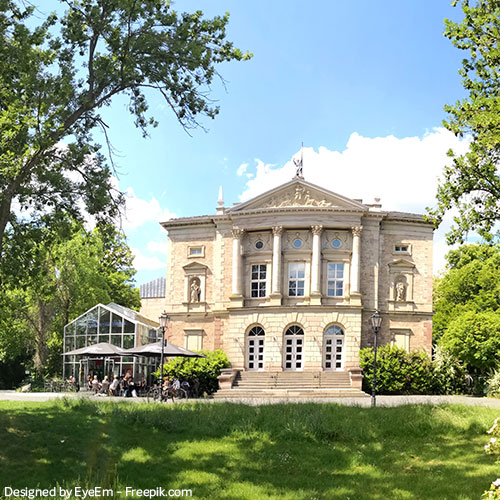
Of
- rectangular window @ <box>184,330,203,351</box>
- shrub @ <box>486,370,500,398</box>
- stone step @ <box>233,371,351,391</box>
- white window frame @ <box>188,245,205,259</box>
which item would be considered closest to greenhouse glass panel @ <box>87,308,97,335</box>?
rectangular window @ <box>184,330,203,351</box>

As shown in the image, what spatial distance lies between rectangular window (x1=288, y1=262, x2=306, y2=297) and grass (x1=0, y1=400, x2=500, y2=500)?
2300 centimetres

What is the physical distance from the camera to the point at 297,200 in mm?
42469

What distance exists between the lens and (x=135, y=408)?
19.4 m

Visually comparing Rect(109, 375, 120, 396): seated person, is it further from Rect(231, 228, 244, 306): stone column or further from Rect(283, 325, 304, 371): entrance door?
Rect(283, 325, 304, 371): entrance door

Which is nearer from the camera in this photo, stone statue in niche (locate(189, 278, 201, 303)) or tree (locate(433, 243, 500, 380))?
tree (locate(433, 243, 500, 380))

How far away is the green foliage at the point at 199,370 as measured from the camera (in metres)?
38.8

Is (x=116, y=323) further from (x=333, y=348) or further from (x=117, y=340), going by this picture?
(x=333, y=348)

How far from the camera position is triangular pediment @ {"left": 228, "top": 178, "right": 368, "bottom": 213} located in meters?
42.0

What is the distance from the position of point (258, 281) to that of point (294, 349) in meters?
4.87

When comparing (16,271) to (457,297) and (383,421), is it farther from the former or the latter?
(457,297)

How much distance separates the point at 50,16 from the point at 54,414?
10.6 metres

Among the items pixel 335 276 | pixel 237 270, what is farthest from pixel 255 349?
pixel 335 276

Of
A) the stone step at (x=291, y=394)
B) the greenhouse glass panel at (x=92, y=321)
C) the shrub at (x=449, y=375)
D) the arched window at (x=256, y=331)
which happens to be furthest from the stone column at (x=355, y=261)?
the greenhouse glass panel at (x=92, y=321)

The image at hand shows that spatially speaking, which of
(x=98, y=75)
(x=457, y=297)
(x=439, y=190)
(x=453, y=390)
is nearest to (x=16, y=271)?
(x=98, y=75)
